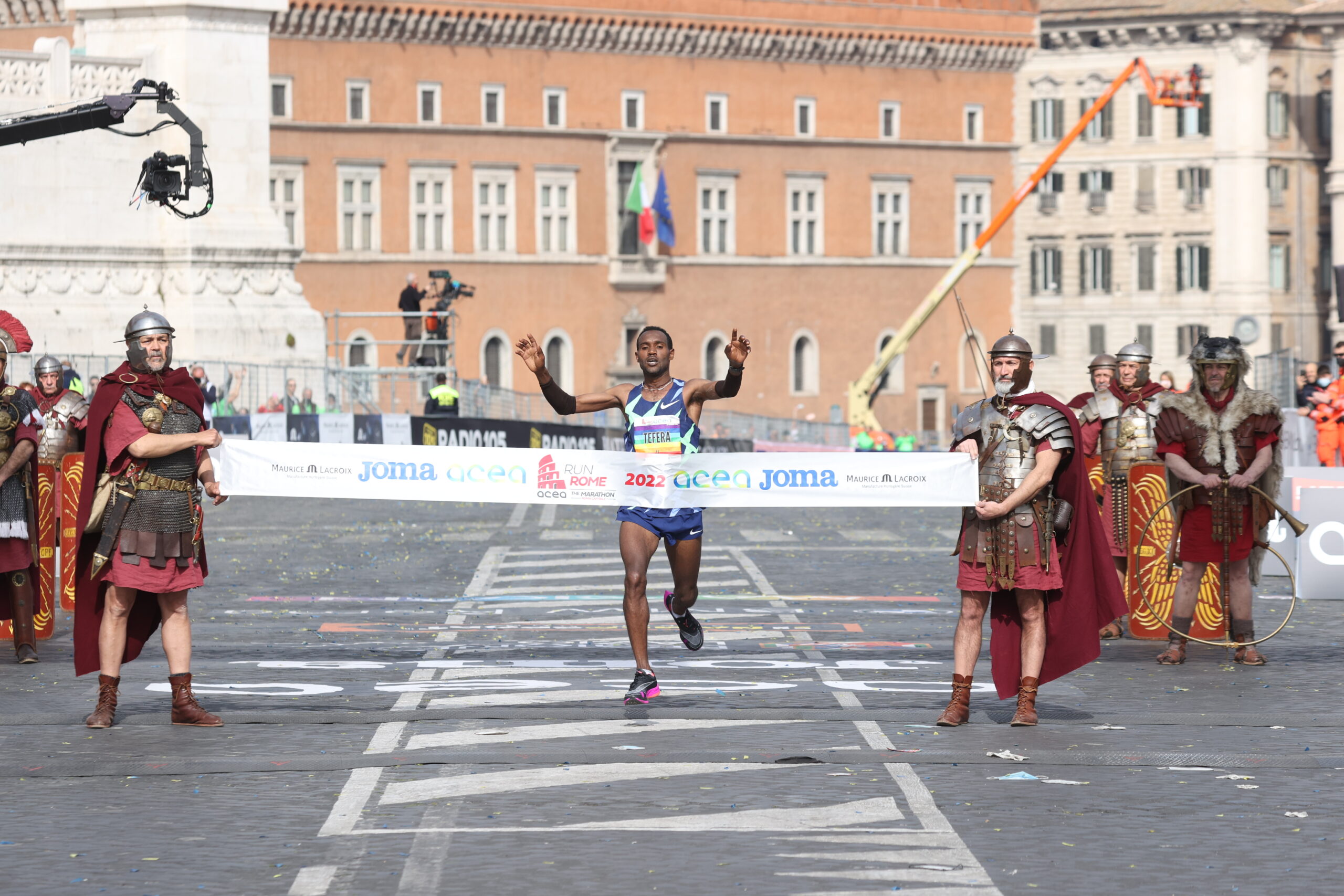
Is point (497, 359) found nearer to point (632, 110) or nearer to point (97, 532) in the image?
point (632, 110)

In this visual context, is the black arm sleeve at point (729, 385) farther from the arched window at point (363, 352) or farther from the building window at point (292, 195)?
the building window at point (292, 195)

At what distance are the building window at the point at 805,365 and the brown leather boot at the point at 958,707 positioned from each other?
72980mm

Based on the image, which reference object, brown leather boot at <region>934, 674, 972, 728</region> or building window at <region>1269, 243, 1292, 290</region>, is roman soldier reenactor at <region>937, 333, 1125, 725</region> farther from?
building window at <region>1269, 243, 1292, 290</region>

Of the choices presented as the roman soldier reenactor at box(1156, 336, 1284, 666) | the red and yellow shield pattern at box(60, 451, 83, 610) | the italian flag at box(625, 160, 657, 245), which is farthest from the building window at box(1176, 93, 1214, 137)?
the roman soldier reenactor at box(1156, 336, 1284, 666)

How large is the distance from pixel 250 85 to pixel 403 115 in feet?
94.9

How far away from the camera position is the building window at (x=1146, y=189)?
333ft

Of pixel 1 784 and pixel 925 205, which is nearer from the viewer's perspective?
pixel 1 784

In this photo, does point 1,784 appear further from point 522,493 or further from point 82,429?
point 82,429

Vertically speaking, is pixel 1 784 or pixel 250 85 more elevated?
pixel 250 85

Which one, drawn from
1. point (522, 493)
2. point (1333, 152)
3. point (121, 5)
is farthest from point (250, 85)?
point (1333, 152)

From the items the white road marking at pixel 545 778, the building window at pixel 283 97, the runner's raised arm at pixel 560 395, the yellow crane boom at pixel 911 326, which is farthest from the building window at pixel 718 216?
the white road marking at pixel 545 778

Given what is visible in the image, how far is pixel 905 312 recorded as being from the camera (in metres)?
87.8

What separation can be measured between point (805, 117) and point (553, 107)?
31.8 ft

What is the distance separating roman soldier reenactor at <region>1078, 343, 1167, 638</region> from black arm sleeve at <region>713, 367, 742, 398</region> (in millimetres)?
4392
